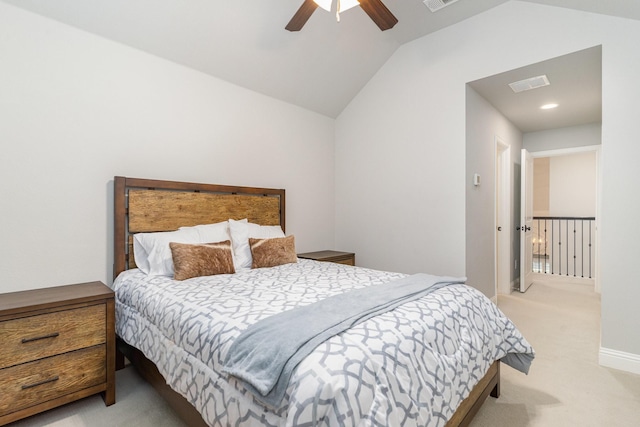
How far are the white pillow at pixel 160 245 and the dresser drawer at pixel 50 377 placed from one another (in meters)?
0.62

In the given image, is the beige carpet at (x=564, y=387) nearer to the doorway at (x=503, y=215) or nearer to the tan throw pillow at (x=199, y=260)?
the doorway at (x=503, y=215)

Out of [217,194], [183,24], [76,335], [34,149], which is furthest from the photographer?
[217,194]

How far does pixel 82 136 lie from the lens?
2379 millimetres

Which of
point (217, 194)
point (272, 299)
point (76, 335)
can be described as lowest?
point (76, 335)

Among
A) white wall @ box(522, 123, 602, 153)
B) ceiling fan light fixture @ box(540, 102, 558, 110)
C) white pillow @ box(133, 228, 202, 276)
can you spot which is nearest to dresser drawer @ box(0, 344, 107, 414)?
white pillow @ box(133, 228, 202, 276)

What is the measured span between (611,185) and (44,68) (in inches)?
165

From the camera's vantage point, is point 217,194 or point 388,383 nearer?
point 388,383

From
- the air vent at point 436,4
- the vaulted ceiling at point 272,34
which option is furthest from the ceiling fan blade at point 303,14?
the air vent at point 436,4

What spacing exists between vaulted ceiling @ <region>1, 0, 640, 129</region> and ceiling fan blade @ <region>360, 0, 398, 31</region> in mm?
963

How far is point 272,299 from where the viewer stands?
1707 mm

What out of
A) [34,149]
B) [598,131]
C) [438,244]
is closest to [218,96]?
[34,149]

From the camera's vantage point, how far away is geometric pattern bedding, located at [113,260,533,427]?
102 centimetres

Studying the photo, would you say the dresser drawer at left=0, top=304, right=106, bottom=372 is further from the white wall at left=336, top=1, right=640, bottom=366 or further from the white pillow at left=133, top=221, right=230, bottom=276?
the white wall at left=336, top=1, right=640, bottom=366

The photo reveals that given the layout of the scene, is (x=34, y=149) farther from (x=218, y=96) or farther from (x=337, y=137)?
(x=337, y=137)
